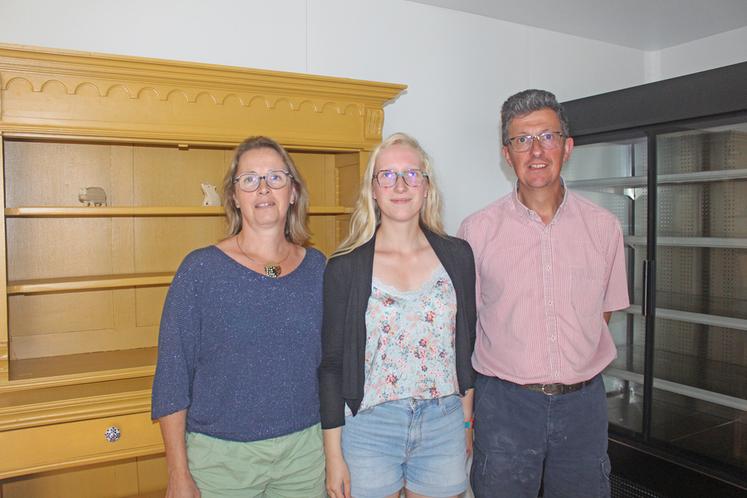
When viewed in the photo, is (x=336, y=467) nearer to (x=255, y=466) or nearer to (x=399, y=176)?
A: (x=255, y=466)

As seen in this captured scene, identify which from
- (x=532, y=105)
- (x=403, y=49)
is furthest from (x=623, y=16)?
(x=532, y=105)

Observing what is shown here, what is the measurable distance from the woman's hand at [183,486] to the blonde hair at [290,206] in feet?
2.21

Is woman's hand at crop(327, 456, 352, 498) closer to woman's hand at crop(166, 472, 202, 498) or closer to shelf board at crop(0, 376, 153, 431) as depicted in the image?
woman's hand at crop(166, 472, 202, 498)

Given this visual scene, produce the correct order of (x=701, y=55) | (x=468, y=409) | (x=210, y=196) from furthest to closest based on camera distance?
1. (x=701, y=55)
2. (x=210, y=196)
3. (x=468, y=409)

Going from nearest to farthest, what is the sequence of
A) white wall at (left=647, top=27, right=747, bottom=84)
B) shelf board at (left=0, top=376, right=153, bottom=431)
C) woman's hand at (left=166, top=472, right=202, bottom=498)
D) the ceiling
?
1. woman's hand at (left=166, top=472, right=202, bottom=498)
2. shelf board at (left=0, top=376, right=153, bottom=431)
3. the ceiling
4. white wall at (left=647, top=27, right=747, bottom=84)

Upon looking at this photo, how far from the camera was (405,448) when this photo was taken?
60.9 inches

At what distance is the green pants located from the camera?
1500mm

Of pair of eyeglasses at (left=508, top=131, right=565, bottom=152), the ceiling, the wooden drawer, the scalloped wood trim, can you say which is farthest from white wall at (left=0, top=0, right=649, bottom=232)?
the wooden drawer

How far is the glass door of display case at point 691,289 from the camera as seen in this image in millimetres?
2703

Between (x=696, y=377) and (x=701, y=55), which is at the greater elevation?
(x=701, y=55)

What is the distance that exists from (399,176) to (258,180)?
0.40 metres

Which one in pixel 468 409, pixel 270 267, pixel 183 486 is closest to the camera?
pixel 183 486

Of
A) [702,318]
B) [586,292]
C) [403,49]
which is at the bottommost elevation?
[702,318]

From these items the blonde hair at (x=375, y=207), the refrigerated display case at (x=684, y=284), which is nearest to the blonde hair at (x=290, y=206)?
the blonde hair at (x=375, y=207)
